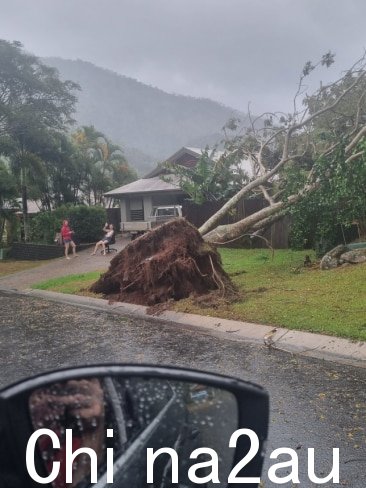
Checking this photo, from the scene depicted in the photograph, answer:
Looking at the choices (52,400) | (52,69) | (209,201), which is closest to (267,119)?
(209,201)

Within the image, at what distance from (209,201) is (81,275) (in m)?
8.51

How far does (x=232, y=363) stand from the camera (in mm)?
6098

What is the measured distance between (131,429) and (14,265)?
66.4 ft

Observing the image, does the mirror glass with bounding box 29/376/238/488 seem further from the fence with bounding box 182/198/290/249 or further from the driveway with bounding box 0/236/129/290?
the fence with bounding box 182/198/290/249

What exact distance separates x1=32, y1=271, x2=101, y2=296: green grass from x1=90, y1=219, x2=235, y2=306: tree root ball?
1.02 metres

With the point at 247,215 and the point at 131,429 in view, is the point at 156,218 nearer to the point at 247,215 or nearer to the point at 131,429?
the point at 247,215

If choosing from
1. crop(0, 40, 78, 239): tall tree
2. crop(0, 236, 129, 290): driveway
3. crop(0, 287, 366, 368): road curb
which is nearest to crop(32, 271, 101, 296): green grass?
crop(0, 236, 129, 290): driveway

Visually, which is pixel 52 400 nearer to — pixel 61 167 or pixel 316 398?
pixel 316 398

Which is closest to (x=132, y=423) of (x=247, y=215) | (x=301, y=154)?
(x=301, y=154)

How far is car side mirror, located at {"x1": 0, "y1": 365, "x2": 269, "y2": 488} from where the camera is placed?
1.36 meters

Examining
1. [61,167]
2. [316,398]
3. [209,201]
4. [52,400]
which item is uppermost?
[61,167]

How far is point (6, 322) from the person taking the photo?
926 cm

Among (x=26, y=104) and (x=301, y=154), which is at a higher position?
(x=26, y=104)

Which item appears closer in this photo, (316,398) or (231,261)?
(316,398)
